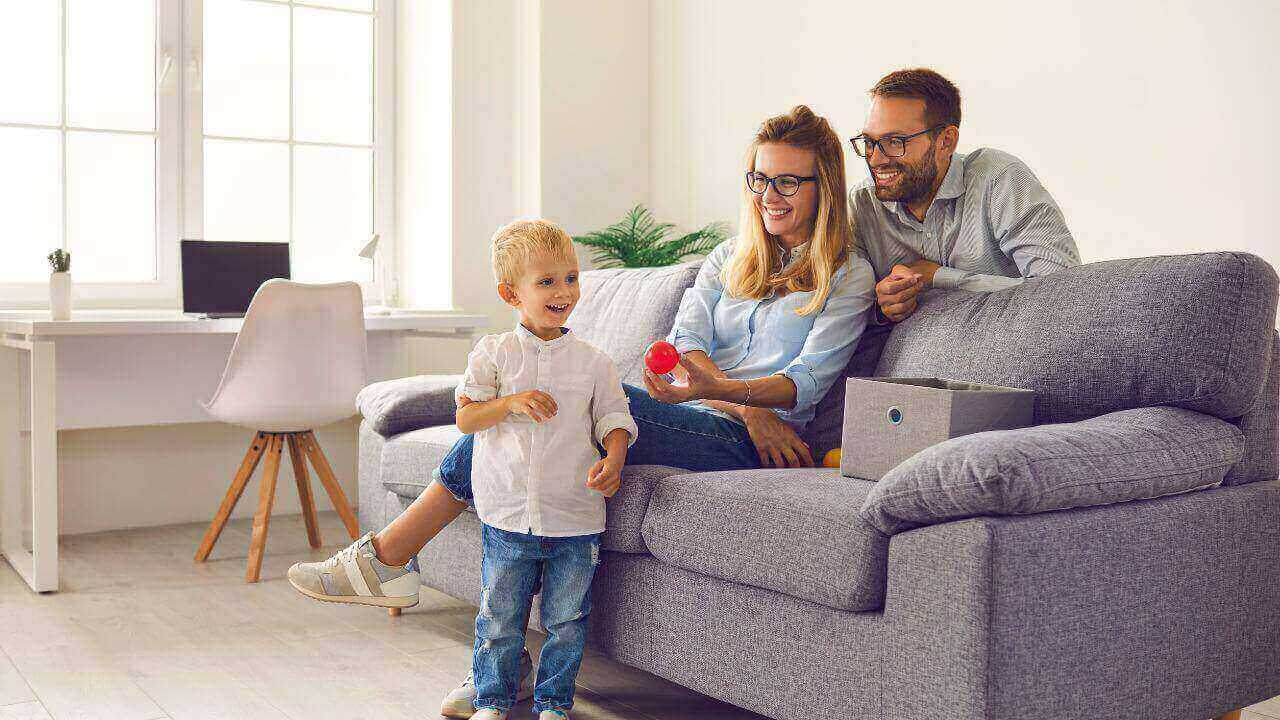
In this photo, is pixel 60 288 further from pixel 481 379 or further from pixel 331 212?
pixel 481 379

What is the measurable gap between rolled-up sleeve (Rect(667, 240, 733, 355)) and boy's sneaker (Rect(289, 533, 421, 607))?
72 centimetres

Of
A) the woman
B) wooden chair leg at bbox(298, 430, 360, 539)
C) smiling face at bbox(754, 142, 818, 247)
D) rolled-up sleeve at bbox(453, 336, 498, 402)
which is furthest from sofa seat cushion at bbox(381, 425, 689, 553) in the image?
wooden chair leg at bbox(298, 430, 360, 539)

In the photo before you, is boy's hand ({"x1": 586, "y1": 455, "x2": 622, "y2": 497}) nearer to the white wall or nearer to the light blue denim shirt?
the light blue denim shirt

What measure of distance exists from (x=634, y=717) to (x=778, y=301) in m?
0.85

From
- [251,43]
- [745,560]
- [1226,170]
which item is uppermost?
[251,43]

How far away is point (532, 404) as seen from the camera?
1.85 metres

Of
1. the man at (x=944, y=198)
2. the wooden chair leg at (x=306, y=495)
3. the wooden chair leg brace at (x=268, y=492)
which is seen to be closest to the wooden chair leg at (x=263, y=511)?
the wooden chair leg brace at (x=268, y=492)

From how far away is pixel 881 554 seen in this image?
5.33ft

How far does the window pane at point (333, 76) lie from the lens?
167 inches

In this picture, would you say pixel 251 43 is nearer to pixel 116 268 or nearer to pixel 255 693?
pixel 116 268

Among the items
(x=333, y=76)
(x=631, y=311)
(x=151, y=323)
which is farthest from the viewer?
(x=333, y=76)

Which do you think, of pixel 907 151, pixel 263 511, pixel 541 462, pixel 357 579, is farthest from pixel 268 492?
pixel 907 151

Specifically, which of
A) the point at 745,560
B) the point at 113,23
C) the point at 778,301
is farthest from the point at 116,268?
the point at 745,560

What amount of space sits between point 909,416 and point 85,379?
2.52 meters
